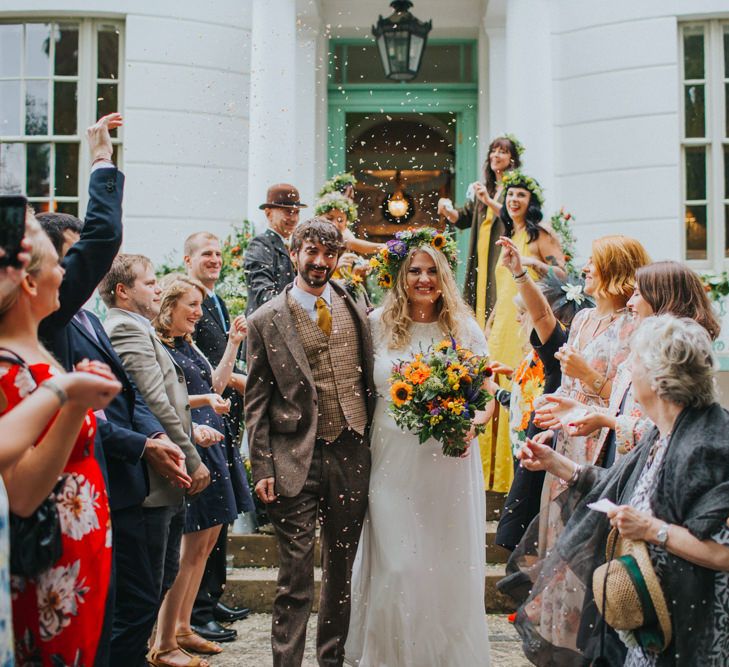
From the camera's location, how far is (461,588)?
15.4ft

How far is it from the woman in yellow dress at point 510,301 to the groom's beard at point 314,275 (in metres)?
2.73

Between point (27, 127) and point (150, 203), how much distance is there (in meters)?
1.58

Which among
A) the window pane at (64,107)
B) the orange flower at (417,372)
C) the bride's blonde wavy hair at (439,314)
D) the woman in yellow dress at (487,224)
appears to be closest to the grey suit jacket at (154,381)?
the orange flower at (417,372)

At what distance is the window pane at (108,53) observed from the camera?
952cm

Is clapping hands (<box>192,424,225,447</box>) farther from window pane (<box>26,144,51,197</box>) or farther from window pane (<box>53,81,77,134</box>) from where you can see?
window pane (<box>53,81,77,134</box>)

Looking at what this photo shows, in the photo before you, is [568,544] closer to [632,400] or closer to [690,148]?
[632,400]

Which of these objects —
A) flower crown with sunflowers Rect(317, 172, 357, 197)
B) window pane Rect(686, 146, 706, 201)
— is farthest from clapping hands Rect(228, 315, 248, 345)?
window pane Rect(686, 146, 706, 201)

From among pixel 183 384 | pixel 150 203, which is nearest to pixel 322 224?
pixel 183 384

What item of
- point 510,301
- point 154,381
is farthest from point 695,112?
point 154,381

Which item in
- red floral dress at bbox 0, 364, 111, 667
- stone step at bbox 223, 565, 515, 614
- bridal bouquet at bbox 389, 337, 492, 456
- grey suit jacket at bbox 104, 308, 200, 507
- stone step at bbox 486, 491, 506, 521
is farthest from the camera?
stone step at bbox 486, 491, 506, 521

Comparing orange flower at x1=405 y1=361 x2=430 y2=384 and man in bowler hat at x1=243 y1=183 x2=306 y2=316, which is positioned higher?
→ man in bowler hat at x1=243 y1=183 x2=306 y2=316

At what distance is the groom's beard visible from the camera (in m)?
4.64

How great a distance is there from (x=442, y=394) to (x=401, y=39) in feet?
17.0

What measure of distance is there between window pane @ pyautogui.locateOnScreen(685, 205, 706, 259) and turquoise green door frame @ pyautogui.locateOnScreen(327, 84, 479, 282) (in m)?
2.38
